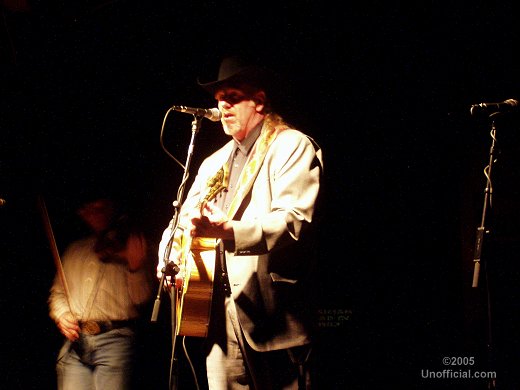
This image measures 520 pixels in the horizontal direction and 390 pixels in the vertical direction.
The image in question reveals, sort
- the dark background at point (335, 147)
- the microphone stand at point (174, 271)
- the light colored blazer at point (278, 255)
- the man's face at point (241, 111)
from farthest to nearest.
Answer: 1. the dark background at point (335, 147)
2. the man's face at point (241, 111)
3. the microphone stand at point (174, 271)
4. the light colored blazer at point (278, 255)

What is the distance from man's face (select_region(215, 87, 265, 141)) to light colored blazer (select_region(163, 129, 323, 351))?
16.7 inches

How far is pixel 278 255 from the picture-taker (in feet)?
9.33

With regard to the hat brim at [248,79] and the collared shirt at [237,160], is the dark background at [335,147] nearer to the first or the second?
the hat brim at [248,79]

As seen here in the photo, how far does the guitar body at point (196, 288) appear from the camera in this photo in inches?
117

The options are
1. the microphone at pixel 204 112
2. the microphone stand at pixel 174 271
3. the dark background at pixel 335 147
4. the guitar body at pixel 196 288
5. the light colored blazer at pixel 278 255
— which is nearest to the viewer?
the light colored blazer at pixel 278 255

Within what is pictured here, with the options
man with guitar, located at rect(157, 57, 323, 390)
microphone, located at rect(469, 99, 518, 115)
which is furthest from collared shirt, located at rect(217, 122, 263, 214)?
microphone, located at rect(469, 99, 518, 115)

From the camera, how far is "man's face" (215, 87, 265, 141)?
3314mm

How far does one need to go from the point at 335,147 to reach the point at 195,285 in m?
1.93

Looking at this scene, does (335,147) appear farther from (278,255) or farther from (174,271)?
(174,271)

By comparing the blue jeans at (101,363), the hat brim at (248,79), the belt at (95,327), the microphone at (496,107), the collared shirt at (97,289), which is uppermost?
the hat brim at (248,79)

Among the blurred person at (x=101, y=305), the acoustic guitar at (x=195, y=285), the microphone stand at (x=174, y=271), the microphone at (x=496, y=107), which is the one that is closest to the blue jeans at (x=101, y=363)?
the blurred person at (x=101, y=305)

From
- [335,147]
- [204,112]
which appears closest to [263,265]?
[204,112]

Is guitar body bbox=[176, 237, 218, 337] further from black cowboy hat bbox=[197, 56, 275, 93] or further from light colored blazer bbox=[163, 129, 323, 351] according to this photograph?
black cowboy hat bbox=[197, 56, 275, 93]

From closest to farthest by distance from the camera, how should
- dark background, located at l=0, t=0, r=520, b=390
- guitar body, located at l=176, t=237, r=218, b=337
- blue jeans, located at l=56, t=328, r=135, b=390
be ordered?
guitar body, located at l=176, t=237, r=218, b=337
blue jeans, located at l=56, t=328, r=135, b=390
dark background, located at l=0, t=0, r=520, b=390
